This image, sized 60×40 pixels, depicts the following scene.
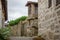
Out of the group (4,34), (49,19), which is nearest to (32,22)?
(49,19)

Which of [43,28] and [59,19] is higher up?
[59,19]

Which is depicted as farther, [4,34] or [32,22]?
[32,22]

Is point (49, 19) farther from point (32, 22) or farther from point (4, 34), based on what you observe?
point (32, 22)

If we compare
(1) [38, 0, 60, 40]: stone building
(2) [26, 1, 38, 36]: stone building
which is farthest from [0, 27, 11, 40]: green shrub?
(2) [26, 1, 38, 36]: stone building

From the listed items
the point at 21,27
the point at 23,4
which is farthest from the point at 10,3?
the point at 21,27

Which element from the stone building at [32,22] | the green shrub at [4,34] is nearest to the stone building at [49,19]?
the green shrub at [4,34]

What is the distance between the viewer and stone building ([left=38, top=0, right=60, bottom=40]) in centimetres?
536

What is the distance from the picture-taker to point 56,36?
534cm

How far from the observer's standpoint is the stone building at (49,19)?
17.6 feet

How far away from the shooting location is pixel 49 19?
602 centimetres

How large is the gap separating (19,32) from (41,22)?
590 centimetres

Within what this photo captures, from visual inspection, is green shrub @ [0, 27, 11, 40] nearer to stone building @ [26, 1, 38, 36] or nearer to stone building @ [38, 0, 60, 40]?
stone building @ [38, 0, 60, 40]

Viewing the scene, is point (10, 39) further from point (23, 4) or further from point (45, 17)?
point (23, 4)

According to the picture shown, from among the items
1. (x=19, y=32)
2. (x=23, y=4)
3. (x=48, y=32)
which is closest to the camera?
(x=48, y=32)
